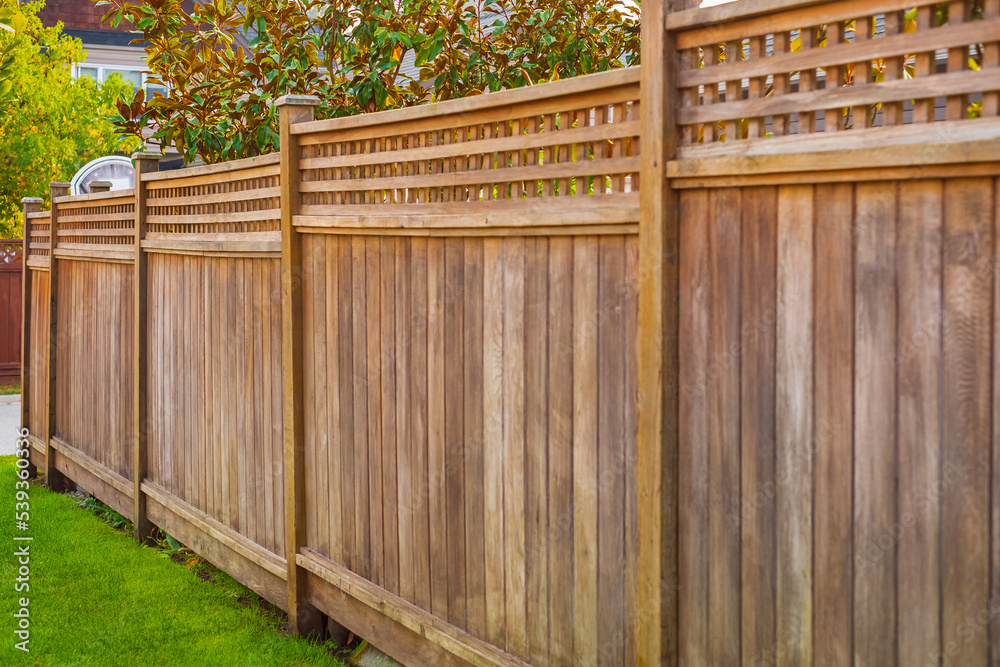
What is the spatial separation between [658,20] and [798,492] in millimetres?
1284

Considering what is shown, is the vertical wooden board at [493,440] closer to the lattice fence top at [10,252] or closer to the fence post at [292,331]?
the fence post at [292,331]

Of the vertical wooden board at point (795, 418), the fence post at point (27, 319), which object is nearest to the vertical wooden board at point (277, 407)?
the vertical wooden board at point (795, 418)

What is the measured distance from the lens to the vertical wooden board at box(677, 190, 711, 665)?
2584 mm

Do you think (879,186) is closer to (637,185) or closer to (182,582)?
(637,185)

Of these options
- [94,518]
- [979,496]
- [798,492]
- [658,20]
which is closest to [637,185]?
[658,20]

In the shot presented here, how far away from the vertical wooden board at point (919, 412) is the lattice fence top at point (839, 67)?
21 centimetres

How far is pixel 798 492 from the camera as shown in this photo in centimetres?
236

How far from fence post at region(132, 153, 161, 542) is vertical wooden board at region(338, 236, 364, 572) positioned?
97.5 inches

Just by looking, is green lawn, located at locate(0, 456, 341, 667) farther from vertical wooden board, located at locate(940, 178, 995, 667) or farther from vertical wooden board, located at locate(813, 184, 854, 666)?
vertical wooden board, located at locate(940, 178, 995, 667)

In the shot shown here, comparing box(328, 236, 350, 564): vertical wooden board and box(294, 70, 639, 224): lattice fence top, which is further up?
box(294, 70, 639, 224): lattice fence top

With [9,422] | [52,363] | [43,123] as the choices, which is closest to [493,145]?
[52,363]

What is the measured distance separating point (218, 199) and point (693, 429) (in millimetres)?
3446

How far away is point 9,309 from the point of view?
14039 mm

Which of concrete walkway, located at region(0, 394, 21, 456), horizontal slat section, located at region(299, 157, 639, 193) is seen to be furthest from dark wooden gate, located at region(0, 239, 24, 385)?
horizontal slat section, located at region(299, 157, 639, 193)
